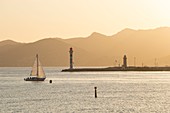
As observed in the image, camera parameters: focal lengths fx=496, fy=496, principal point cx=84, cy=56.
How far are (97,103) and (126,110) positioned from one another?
11.7 metres

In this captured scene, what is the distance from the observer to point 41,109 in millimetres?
73688

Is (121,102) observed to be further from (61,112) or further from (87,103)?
(61,112)

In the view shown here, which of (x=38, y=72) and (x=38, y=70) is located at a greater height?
(x=38, y=70)

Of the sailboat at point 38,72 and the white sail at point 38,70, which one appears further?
the white sail at point 38,70

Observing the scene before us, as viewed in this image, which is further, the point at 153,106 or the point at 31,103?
the point at 31,103

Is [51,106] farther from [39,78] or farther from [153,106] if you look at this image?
[39,78]

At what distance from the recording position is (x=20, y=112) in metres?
70.1

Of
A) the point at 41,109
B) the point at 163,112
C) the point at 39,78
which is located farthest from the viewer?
the point at 39,78

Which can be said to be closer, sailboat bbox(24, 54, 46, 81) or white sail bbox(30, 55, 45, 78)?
sailboat bbox(24, 54, 46, 81)

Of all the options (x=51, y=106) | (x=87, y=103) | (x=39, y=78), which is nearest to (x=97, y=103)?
(x=87, y=103)

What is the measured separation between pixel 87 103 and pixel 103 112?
1336 centimetres

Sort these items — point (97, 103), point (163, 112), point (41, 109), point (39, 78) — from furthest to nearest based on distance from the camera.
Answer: point (39, 78)
point (97, 103)
point (41, 109)
point (163, 112)

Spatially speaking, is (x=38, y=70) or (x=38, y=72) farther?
(x=38, y=72)

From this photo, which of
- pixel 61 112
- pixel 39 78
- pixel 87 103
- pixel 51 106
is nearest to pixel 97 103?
pixel 87 103
